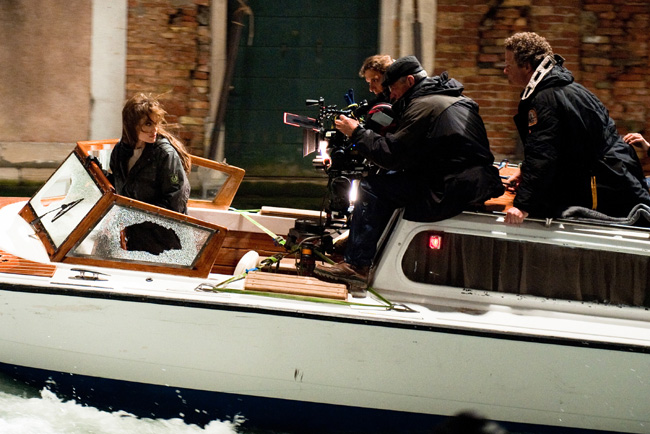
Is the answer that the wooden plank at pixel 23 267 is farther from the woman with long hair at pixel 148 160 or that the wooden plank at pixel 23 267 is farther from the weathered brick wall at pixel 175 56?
the weathered brick wall at pixel 175 56

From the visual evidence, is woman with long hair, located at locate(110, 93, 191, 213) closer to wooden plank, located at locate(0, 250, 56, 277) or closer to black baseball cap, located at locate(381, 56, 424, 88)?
wooden plank, located at locate(0, 250, 56, 277)

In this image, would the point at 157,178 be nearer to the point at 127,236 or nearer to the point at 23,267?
the point at 127,236

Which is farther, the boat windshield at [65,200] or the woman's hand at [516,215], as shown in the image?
the boat windshield at [65,200]

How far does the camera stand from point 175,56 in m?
8.35

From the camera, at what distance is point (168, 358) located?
4090 millimetres

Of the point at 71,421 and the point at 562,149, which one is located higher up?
the point at 562,149

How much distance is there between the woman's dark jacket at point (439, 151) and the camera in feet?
13.2

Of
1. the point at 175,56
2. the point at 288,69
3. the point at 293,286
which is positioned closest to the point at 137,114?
the point at 293,286

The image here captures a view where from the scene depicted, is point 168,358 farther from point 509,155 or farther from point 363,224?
point 509,155

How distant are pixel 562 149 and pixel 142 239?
2352mm

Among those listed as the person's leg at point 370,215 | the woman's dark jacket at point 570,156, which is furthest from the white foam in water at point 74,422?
the woman's dark jacket at point 570,156

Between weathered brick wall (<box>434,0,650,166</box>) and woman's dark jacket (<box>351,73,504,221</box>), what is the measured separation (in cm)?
425

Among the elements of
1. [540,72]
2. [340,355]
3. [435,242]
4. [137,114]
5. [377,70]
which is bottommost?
[340,355]

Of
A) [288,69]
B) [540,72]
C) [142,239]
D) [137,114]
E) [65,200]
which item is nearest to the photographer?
[540,72]
